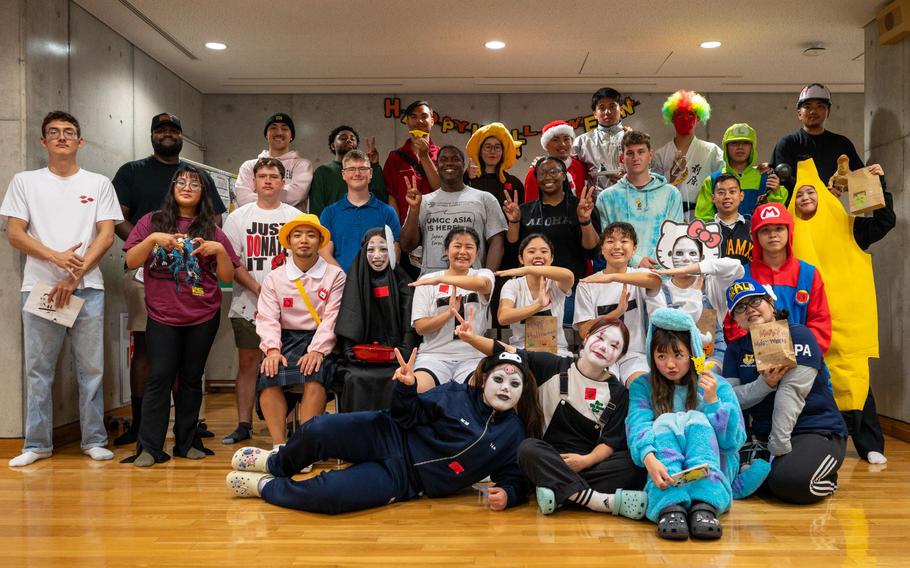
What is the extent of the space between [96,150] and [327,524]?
3867mm

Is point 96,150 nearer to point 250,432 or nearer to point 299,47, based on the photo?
point 299,47

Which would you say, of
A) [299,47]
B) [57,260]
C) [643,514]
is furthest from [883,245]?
[57,260]

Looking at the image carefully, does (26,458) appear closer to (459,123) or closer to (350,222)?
(350,222)

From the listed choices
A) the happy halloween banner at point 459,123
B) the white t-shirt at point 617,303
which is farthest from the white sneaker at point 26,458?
the happy halloween banner at point 459,123

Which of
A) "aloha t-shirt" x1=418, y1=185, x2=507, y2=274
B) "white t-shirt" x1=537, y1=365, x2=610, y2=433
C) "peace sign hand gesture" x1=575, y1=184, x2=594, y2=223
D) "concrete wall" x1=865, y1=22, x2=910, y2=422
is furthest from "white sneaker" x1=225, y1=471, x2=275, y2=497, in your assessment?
"concrete wall" x1=865, y1=22, x2=910, y2=422

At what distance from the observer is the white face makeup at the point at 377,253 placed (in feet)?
14.8

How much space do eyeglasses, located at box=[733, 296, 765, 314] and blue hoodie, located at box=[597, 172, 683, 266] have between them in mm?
815

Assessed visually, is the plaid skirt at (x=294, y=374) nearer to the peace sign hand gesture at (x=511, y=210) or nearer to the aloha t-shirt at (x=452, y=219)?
the aloha t-shirt at (x=452, y=219)

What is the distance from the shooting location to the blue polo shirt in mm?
4906

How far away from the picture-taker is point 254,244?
4977 mm

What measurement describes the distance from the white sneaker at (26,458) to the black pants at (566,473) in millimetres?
2892

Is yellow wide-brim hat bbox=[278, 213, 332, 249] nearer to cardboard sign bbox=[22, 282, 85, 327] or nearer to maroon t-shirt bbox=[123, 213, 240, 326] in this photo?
maroon t-shirt bbox=[123, 213, 240, 326]

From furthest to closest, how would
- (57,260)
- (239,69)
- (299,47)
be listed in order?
(239,69) < (299,47) < (57,260)

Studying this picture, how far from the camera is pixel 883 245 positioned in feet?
18.2
